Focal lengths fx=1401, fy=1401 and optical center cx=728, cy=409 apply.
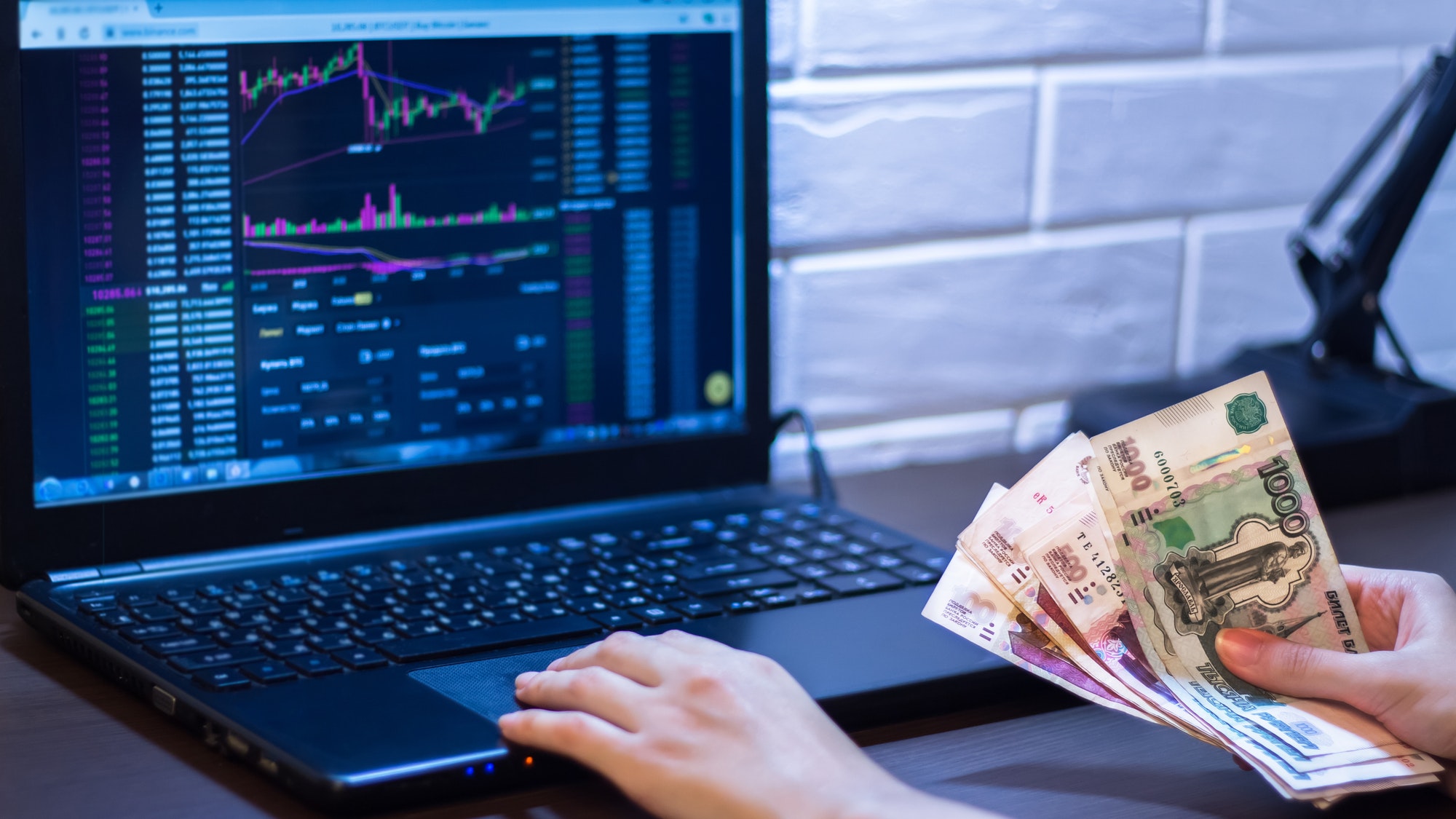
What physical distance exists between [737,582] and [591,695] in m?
0.21

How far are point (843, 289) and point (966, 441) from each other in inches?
7.9

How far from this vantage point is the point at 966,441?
1275mm

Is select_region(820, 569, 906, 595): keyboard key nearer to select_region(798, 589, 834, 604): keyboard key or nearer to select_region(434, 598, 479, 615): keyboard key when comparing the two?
select_region(798, 589, 834, 604): keyboard key

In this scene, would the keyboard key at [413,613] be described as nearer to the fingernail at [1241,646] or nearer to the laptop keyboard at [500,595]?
the laptop keyboard at [500,595]

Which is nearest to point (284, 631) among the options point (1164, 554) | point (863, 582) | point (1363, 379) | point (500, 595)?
point (500, 595)

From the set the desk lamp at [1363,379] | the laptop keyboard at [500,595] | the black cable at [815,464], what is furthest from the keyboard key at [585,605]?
the desk lamp at [1363,379]

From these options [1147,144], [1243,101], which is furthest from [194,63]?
[1243,101]

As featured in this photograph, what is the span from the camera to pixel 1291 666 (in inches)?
27.6

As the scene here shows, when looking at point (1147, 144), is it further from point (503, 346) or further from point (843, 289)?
point (503, 346)

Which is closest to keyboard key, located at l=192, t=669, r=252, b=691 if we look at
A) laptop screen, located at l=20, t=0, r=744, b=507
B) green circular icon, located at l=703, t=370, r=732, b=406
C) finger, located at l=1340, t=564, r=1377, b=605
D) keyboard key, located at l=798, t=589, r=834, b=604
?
laptop screen, located at l=20, t=0, r=744, b=507

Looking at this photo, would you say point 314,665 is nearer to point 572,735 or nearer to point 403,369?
point 572,735

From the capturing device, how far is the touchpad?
26.4 inches

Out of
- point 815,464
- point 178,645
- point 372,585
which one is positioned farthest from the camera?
point 815,464

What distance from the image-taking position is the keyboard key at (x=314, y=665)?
69 cm
